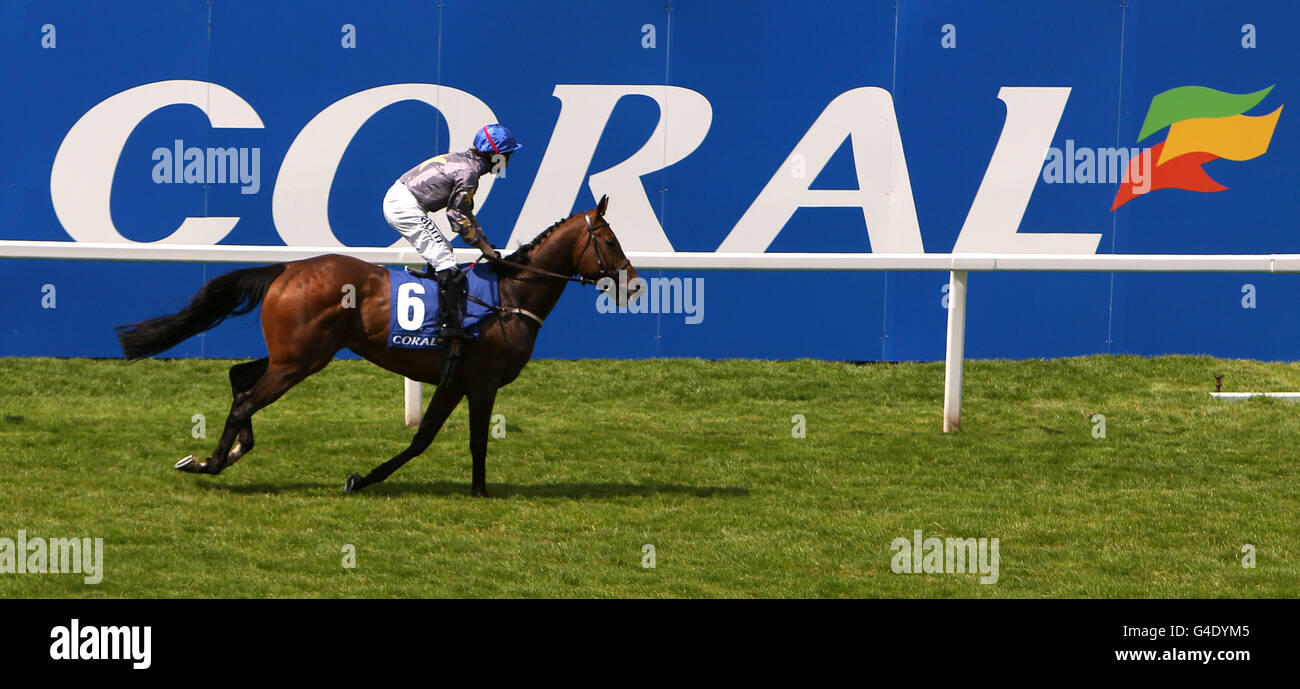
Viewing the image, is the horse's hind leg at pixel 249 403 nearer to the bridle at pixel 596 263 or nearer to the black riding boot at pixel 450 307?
the black riding boot at pixel 450 307

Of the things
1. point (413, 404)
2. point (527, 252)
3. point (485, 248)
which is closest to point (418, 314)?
point (485, 248)

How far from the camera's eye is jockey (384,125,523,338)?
8.12m

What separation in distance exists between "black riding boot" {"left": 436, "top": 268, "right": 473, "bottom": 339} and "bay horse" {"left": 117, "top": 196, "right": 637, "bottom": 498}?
0.13 m

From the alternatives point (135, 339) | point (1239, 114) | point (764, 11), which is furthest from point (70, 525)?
point (1239, 114)

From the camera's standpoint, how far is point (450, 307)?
319 inches

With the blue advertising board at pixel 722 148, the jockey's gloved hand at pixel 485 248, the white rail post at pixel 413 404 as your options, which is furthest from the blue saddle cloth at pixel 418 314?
the blue advertising board at pixel 722 148

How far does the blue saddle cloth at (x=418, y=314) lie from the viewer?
26.7ft

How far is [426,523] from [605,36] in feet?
20.0

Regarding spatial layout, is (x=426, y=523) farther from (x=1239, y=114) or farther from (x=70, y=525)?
(x=1239, y=114)
